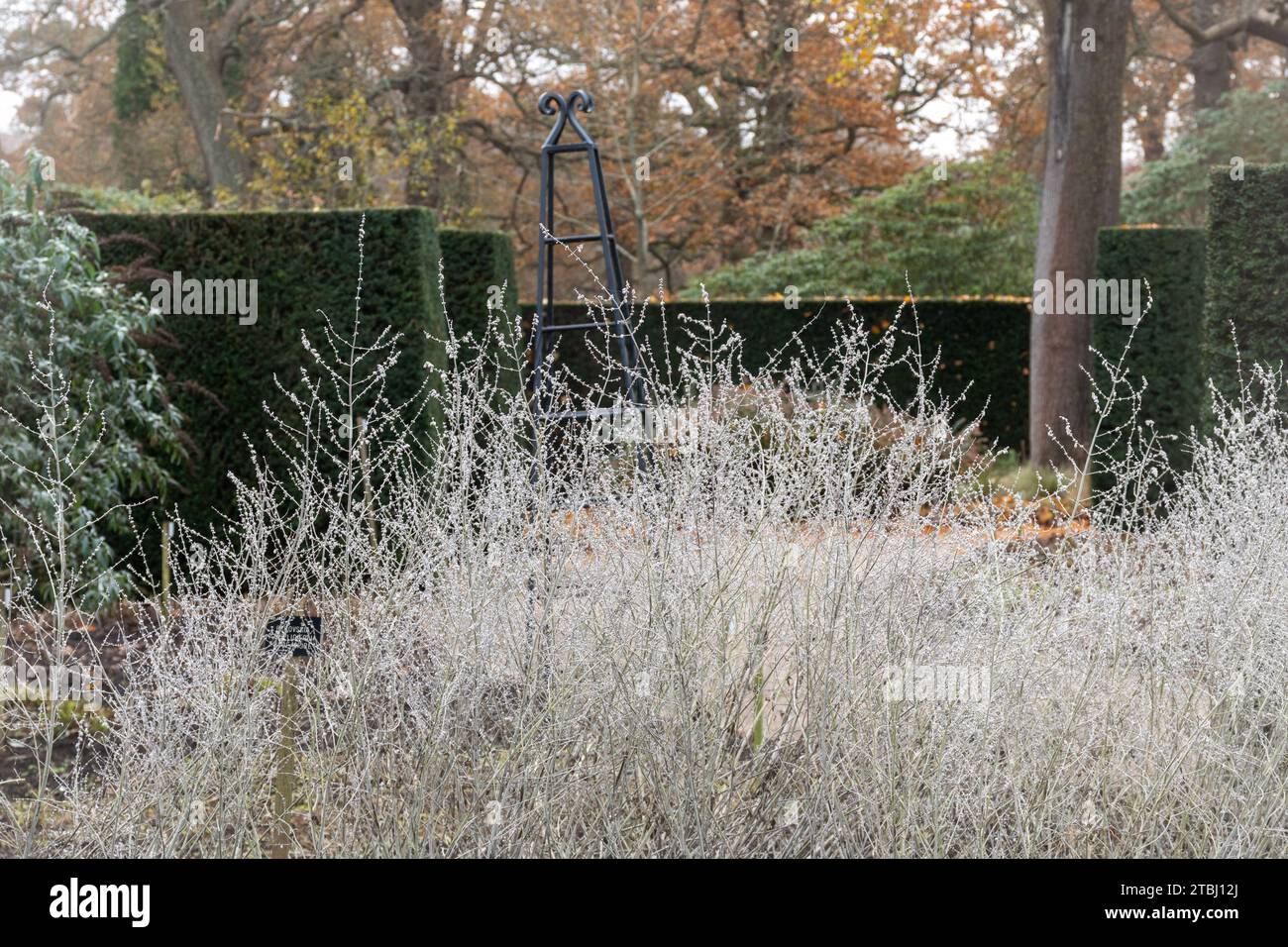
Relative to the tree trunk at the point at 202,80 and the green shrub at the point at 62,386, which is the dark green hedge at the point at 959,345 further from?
the tree trunk at the point at 202,80

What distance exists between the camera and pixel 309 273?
7004 mm

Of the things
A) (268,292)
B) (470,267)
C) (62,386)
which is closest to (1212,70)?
(470,267)

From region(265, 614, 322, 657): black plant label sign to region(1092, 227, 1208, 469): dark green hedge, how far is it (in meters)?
6.58

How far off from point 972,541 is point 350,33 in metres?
16.2

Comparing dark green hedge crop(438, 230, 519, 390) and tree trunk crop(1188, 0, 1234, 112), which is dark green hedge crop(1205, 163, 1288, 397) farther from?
tree trunk crop(1188, 0, 1234, 112)

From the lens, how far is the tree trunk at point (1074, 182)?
29.5 feet

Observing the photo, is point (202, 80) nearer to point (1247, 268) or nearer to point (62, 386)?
point (62, 386)

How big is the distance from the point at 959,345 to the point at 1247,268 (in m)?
3.70

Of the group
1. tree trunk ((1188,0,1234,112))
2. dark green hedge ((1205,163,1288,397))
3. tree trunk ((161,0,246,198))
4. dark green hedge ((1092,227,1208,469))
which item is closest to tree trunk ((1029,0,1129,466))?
dark green hedge ((1092,227,1208,469))

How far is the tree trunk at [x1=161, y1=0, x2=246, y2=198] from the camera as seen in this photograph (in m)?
15.7

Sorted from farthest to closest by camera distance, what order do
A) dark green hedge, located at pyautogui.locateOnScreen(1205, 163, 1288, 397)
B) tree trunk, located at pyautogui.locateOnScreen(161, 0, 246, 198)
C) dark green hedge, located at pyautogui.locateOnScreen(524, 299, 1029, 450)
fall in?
tree trunk, located at pyautogui.locateOnScreen(161, 0, 246, 198) < dark green hedge, located at pyautogui.locateOnScreen(524, 299, 1029, 450) < dark green hedge, located at pyautogui.locateOnScreen(1205, 163, 1288, 397)

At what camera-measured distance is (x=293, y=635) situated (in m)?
3.33

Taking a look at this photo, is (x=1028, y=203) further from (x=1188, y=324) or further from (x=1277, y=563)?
(x=1277, y=563)

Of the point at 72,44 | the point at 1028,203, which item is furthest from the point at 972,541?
the point at 72,44
